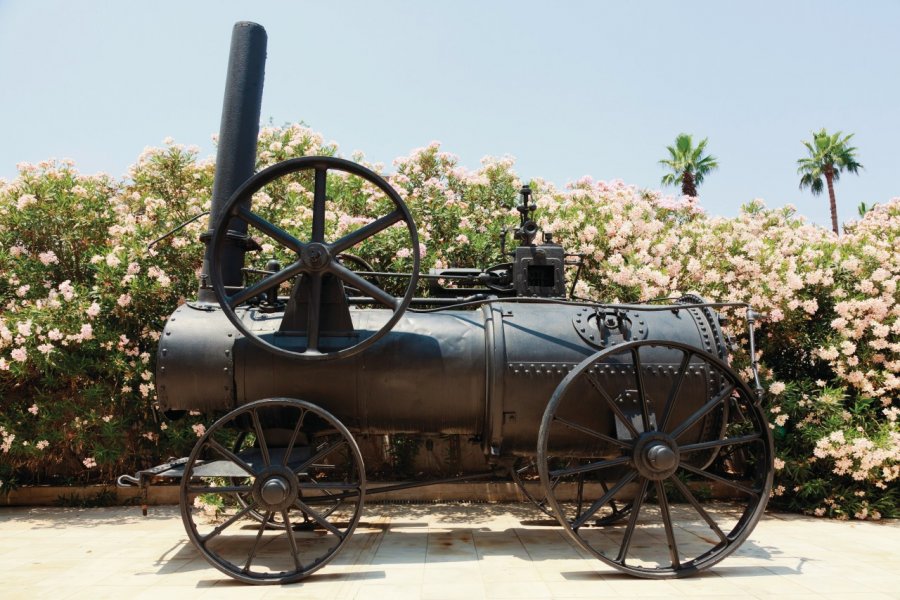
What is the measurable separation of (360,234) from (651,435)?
2.30 metres

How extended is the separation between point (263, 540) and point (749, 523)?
3467mm

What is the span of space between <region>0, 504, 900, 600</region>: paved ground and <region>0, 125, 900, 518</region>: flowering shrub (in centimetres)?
76

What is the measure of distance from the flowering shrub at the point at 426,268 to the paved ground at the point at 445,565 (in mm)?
760

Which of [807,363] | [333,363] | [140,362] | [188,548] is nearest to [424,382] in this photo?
[333,363]

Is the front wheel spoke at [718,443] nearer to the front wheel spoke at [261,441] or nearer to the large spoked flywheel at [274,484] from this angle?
the large spoked flywheel at [274,484]

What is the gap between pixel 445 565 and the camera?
166 inches

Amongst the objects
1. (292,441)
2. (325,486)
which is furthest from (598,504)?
(292,441)

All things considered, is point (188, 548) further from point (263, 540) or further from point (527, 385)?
point (527, 385)

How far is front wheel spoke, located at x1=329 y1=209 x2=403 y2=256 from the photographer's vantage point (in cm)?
419

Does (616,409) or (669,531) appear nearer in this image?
(669,531)

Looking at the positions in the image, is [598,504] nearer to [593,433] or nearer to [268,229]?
[593,433]

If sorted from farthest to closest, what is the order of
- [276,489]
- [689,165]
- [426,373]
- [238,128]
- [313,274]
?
[689,165] < [238,128] < [426,373] < [313,274] < [276,489]

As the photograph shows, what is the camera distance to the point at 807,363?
6.77 m

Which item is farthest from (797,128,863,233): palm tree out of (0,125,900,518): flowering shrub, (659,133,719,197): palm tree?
(0,125,900,518): flowering shrub
